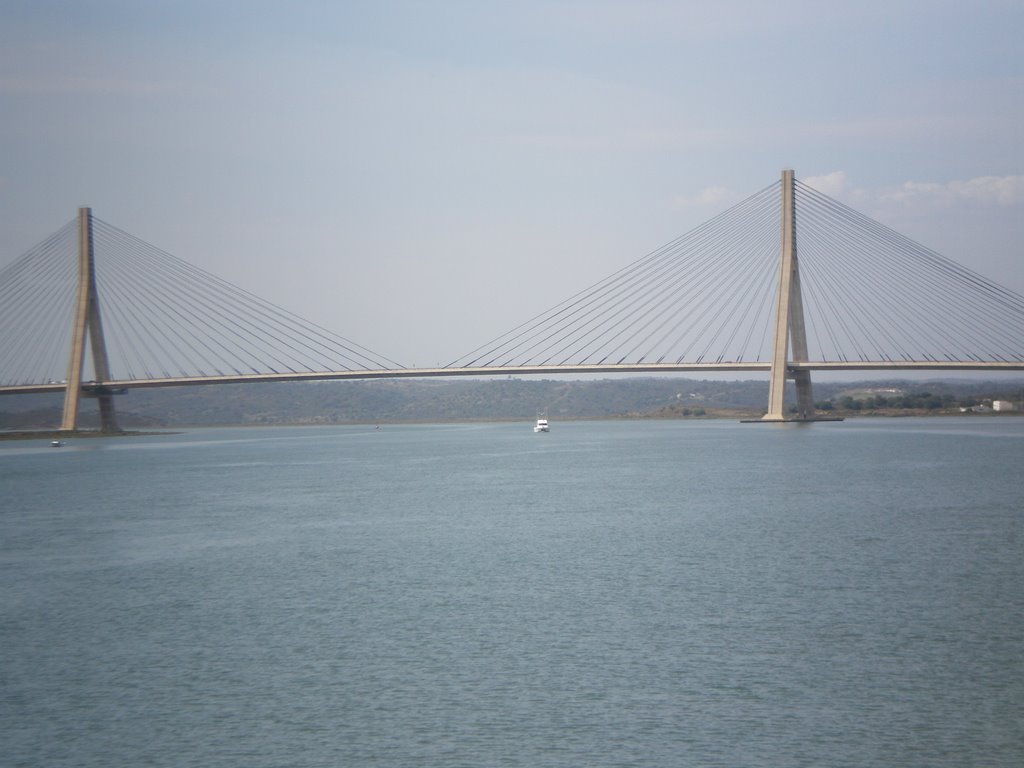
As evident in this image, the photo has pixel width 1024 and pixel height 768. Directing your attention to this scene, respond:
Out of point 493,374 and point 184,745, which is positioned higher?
point 493,374

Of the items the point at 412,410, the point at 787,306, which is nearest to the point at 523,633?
the point at 787,306

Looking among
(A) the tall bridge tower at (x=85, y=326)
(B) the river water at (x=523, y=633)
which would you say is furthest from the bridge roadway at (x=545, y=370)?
(B) the river water at (x=523, y=633)

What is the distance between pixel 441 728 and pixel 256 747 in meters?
1.78

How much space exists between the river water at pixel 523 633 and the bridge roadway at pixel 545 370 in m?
38.7

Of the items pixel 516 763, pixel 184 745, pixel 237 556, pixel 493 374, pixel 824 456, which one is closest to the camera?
pixel 516 763

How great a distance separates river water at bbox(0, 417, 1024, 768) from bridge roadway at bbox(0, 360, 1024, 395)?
127ft

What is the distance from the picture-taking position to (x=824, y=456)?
169ft

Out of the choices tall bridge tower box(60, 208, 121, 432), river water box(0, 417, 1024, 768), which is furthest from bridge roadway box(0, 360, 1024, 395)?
river water box(0, 417, 1024, 768)

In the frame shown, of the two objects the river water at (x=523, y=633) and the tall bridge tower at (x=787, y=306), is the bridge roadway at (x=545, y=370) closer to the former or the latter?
the tall bridge tower at (x=787, y=306)

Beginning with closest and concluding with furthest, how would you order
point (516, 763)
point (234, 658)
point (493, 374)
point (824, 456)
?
point (516, 763) → point (234, 658) → point (824, 456) → point (493, 374)

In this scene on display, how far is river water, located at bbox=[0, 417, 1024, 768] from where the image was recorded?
10.5 m

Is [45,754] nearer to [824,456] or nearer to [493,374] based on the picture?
[824,456]

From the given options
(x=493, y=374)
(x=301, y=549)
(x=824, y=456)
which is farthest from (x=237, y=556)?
(x=493, y=374)

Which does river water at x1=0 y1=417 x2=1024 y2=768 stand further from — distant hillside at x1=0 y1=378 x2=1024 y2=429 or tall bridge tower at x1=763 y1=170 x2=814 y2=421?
distant hillside at x1=0 y1=378 x2=1024 y2=429
